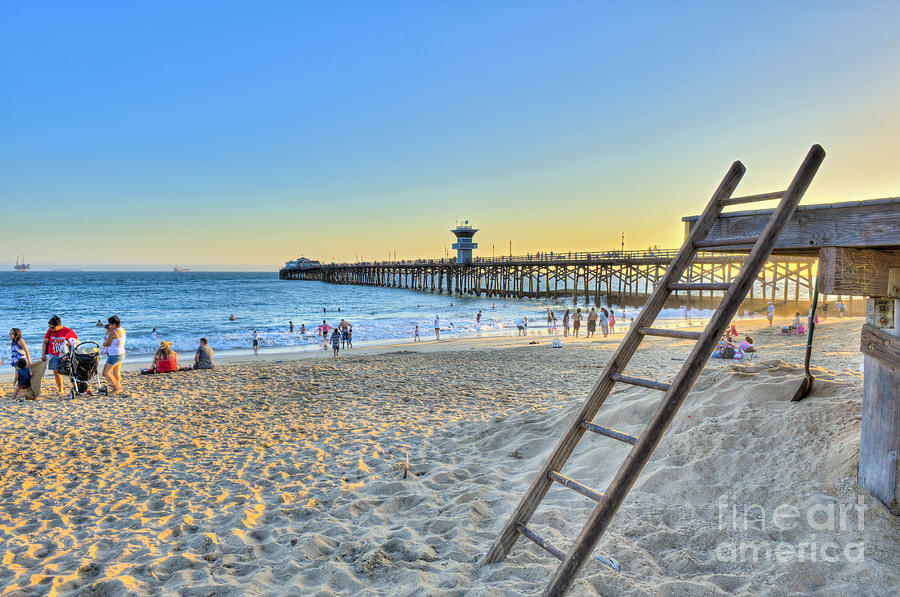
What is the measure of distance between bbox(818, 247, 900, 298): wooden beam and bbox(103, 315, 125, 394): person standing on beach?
975 cm

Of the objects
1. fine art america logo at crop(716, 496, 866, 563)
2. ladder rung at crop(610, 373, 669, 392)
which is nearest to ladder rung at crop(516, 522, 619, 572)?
fine art america logo at crop(716, 496, 866, 563)

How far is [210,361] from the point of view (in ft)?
38.7

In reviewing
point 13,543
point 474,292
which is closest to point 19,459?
point 13,543

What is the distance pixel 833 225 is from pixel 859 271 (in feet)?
1.03

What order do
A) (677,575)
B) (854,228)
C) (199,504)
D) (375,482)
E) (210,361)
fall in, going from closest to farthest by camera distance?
(854,228), (677,575), (199,504), (375,482), (210,361)

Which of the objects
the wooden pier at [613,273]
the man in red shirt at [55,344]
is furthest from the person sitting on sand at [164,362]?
the wooden pier at [613,273]

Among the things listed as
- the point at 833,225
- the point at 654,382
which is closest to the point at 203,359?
the point at 654,382

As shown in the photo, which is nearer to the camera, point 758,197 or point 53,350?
point 758,197

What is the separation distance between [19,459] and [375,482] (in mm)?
4303

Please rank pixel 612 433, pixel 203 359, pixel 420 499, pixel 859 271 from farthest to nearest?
pixel 203 359
pixel 420 499
pixel 859 271
pixel 612 433

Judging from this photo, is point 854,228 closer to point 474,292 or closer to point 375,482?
point 375,482

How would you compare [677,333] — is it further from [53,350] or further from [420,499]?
[53,350]

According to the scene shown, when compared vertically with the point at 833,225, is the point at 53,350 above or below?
below

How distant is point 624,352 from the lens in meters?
2.54
